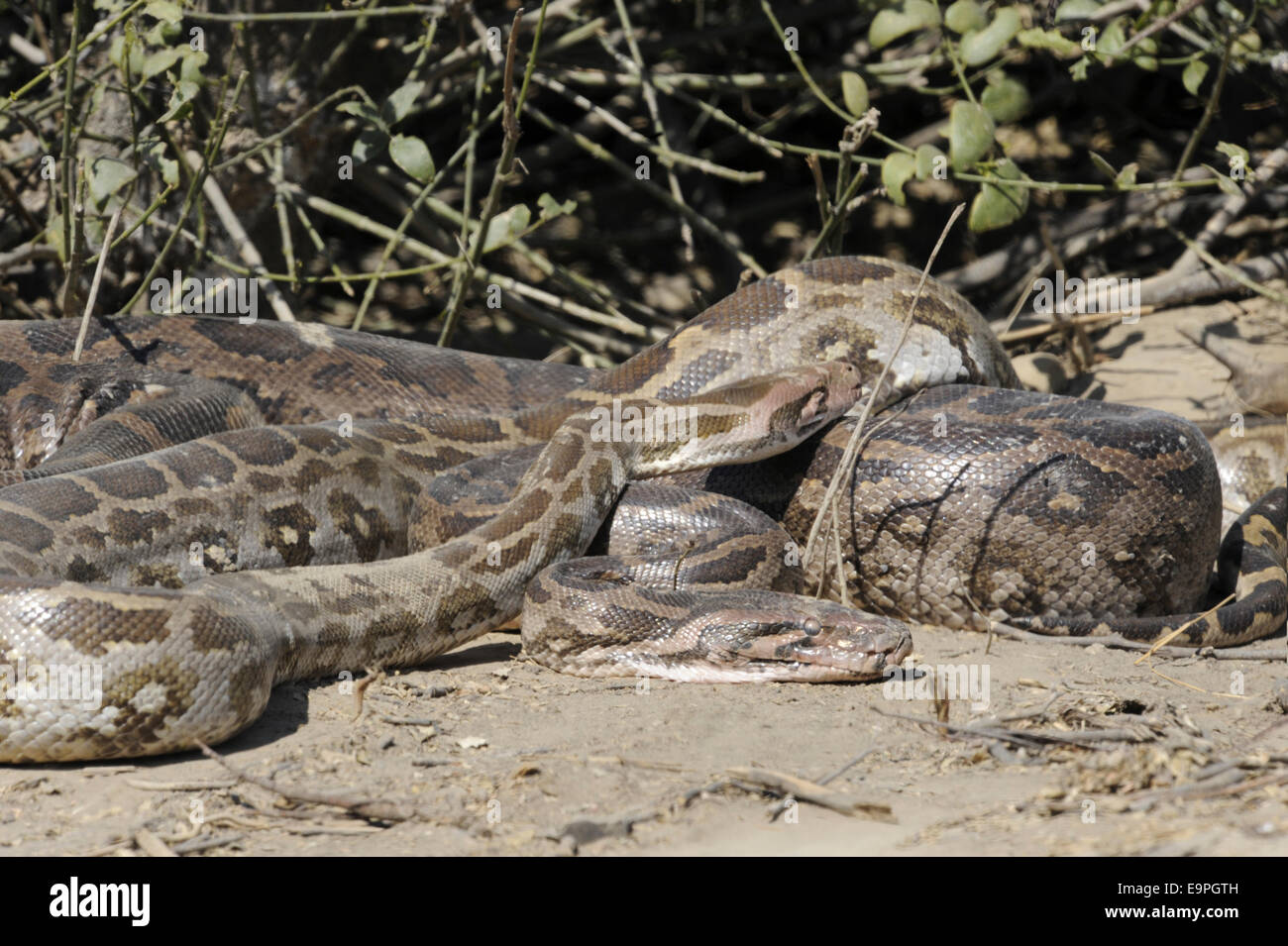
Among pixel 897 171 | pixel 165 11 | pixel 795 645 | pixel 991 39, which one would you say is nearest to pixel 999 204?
pixel 897 171

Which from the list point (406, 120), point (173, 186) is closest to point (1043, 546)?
point (173, 186)

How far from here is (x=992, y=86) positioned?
9.25 metres

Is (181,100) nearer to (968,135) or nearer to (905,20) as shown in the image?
(905,20)

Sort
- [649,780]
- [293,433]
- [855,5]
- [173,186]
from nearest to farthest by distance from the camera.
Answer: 1. [649,780]
2. [293,433]
3. [173,186]
4. [855,5]

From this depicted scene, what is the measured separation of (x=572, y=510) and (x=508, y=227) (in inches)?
112

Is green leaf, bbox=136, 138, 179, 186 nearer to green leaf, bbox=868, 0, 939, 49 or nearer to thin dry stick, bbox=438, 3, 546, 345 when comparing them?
thin dry stick, bbox=438, 3, 546, 345

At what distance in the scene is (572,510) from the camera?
687 cm

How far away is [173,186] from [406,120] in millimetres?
4680

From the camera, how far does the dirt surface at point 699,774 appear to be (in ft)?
13.8

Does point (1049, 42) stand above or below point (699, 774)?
above

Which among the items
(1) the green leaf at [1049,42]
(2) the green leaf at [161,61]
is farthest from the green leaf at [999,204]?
(2) the green leaf at [161,61]

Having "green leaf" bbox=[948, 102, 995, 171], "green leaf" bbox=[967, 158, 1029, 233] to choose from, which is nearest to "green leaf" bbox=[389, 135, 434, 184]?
"green leaf" bbox=[948, 102, 995, 171]

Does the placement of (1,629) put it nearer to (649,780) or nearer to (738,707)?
(649,780)

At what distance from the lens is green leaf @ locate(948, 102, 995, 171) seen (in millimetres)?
8469
